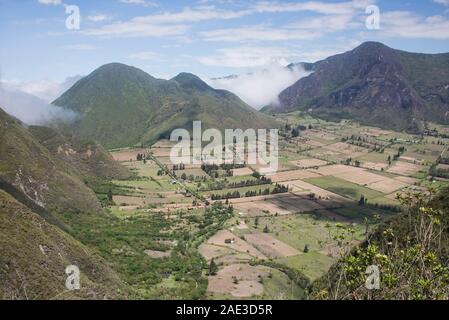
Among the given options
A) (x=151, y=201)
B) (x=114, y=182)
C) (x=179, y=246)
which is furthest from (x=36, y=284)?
(x=114, y=182)

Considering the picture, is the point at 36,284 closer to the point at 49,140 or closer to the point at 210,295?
the point at 210,295

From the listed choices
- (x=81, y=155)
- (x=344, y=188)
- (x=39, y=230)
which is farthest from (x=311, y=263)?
(x=81, y=155)

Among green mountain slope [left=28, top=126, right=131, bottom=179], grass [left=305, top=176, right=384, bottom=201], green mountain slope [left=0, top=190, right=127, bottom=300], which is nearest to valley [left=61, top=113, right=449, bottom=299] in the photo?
grass [left=305, top=176, right=384, bottom=201]

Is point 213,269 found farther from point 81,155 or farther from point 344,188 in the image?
point 81,155

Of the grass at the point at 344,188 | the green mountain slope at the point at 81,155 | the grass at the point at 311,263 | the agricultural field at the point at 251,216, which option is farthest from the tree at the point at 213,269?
the green mountain slope at the point at 81,155

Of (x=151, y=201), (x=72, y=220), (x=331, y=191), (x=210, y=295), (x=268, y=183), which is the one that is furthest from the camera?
(x=268, y=183)

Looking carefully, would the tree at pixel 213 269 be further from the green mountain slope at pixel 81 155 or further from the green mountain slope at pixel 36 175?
the green mountain slope at pixel 81 155
